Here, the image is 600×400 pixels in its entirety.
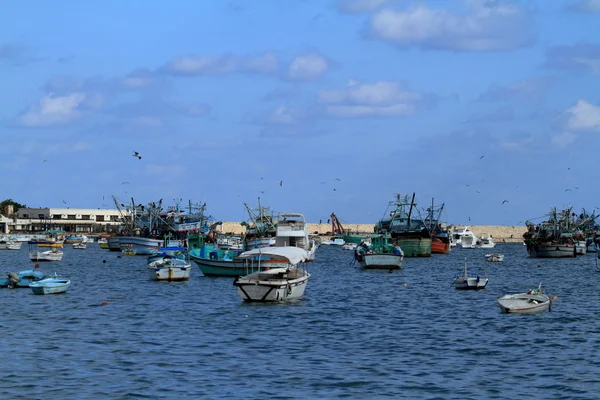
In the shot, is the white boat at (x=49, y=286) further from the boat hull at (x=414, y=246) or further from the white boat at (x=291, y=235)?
the boat hull at (x=414, y=246)

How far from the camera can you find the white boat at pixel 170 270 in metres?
85.8

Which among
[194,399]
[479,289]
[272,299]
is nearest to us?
[194,399]

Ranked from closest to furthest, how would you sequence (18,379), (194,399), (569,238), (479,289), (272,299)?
(194,399), (18,379), (272,299), (479,289), (569,238)

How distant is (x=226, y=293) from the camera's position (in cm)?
7306

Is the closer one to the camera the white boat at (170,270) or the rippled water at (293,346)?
the rippled water at (293,346)

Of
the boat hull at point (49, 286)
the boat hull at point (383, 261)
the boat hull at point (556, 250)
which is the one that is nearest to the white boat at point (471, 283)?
the boat hull at point (383, 261)

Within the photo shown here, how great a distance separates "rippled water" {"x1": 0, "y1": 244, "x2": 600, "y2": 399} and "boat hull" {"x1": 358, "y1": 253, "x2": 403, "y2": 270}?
33618 millimetres

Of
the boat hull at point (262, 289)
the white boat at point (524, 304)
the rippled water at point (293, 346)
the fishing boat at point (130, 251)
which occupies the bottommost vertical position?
the rippled water at point (293, 346)

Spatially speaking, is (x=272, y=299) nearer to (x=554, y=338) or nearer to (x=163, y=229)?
(x=554, y=338)

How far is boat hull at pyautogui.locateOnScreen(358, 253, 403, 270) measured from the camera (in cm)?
11125

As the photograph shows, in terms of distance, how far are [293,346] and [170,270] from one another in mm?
43017

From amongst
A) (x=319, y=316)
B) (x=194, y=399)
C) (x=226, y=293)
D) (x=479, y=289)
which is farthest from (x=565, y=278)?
(x=194, y=399)

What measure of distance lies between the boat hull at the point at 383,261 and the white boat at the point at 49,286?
48384 mm

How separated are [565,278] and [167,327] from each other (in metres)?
62.2
